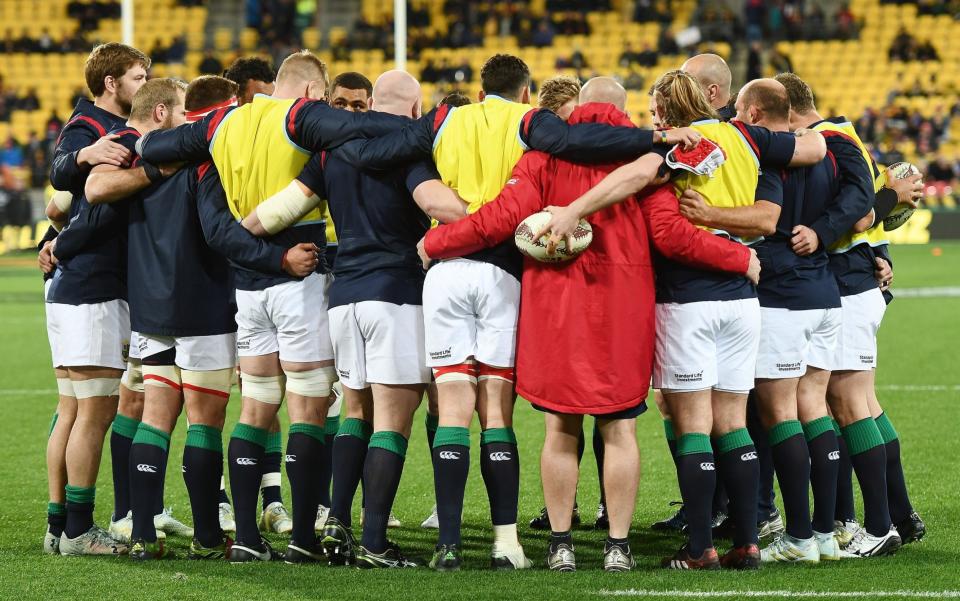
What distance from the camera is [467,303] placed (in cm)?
510

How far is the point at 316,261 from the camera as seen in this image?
5.37 m

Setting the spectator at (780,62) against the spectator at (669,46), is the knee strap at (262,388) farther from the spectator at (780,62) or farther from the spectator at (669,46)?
the spectator at (669,46)

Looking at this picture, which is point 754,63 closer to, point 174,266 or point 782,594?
point 174,266

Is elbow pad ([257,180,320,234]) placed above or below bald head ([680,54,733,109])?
below

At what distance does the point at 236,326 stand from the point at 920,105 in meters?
28.8

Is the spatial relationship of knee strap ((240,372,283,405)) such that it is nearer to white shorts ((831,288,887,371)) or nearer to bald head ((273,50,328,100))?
bald head ((273,50,328,100))

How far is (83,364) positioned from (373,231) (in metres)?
1.56

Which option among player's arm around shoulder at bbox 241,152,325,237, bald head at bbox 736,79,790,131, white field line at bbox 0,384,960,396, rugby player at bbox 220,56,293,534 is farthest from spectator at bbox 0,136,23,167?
bald head at bbox 736,79,790,131

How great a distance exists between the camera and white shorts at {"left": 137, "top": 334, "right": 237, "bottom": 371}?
18.1ft

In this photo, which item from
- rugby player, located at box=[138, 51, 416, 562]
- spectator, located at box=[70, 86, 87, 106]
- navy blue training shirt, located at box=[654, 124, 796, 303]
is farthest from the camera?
spectator, located at box=[70, 86, 87, 106]

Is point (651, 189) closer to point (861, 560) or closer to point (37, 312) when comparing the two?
point (861, 560)

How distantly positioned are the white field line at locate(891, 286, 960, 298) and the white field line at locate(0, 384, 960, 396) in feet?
23.4

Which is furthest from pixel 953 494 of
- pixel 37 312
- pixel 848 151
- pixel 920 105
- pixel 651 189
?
pixel 920 105

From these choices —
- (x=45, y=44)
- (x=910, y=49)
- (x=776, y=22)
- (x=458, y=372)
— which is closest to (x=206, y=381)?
(x=458, y=372)
